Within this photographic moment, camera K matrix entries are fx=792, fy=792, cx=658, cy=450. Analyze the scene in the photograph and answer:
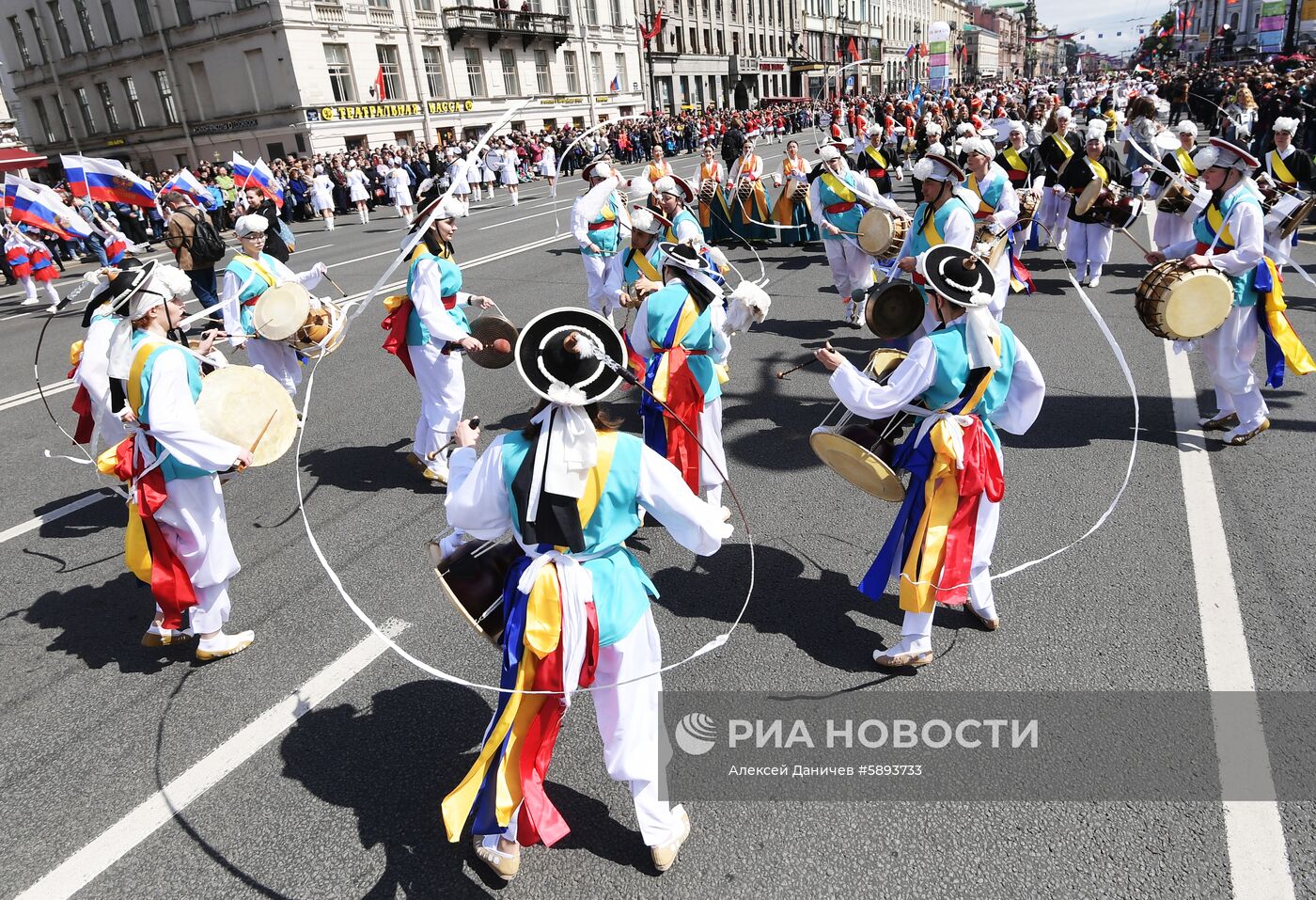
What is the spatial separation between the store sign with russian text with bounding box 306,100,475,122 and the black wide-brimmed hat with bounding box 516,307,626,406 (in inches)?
1429

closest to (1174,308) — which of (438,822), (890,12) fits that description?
(438,822)

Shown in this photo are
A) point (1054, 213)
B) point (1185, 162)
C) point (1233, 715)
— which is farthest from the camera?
point (1054, 213)

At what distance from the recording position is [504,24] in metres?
40.8

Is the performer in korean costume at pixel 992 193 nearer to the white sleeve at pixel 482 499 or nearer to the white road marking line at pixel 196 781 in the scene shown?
the white sleeve at pixel 482 499

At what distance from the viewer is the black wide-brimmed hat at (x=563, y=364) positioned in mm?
2430

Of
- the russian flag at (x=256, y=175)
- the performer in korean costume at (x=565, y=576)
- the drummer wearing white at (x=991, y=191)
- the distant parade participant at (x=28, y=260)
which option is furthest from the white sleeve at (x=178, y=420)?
the distant parade participant at (x=28, y=260)

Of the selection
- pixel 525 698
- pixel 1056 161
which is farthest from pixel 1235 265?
pixel 1056 161

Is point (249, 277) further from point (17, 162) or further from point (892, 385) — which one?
point (17, 162)

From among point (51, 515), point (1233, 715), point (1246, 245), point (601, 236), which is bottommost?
point (1233, 715)

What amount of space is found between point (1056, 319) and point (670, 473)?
8202mm

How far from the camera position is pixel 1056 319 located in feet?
30.3

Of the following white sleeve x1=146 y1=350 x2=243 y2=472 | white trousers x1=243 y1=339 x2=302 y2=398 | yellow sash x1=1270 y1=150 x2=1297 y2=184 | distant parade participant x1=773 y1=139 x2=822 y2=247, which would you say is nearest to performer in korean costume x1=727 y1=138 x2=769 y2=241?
distant parade participant x1=773 y1=139 x2=822 y2=247

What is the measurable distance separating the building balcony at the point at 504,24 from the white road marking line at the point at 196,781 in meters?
41.5

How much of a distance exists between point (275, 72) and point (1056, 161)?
3325 centimetres
